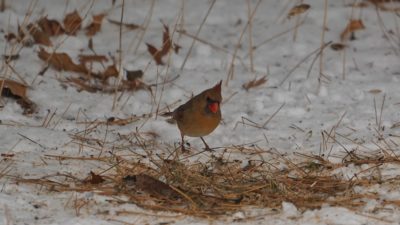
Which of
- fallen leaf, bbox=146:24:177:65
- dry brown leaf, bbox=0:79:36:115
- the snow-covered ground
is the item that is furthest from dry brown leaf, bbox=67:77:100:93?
fallen leaf, bbox=146:24:177:65

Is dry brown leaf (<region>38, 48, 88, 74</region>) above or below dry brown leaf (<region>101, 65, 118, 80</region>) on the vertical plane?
above

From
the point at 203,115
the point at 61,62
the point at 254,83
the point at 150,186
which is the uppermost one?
the point at 61,62

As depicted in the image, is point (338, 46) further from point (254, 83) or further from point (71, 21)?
point (71, 21)

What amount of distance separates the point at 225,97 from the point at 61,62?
4.07ft

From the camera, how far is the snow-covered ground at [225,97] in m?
3.41

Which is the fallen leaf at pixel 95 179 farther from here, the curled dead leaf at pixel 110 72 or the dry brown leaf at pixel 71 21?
the dry brown leaf at pixel 71 21

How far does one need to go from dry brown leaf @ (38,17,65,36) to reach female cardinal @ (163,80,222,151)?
194cm

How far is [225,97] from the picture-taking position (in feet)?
17.0

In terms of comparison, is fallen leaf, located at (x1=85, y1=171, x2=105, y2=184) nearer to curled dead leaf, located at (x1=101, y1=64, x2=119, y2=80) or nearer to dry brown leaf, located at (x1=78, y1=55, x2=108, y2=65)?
curled dead leaf, located at (x1=101, y1=64, x2=119, y2=80)

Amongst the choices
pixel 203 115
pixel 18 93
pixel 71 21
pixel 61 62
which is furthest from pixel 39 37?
pixel 203 115

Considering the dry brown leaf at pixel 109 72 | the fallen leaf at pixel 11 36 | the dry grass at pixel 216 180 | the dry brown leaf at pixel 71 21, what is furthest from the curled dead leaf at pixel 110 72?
the dry grass at pixel 216 180

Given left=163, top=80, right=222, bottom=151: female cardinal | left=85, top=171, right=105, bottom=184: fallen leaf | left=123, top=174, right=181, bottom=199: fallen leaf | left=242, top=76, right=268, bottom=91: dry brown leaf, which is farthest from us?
left=242, top=76, right=268, bottom=91: dry brown leaf

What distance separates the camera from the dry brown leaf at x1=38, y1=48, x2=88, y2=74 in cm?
538

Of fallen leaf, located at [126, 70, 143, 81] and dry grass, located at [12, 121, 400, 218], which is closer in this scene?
dry grass, located at [12, 121, 400, 218]
